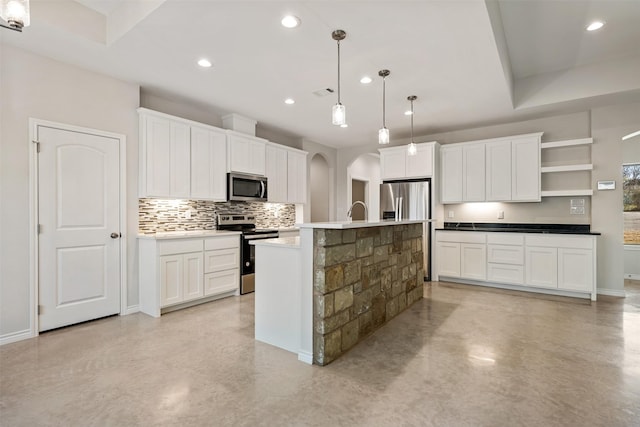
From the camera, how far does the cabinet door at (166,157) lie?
12.2 feet

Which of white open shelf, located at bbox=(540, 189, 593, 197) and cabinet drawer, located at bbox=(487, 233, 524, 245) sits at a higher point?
white open shelf, located at bbox=(540, 189, 593, 197)

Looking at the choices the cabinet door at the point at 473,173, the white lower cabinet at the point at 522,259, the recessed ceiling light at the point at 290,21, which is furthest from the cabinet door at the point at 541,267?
the recessed ceiling light at the point at 290,21

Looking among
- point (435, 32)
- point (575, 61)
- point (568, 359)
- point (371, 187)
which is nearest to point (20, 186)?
point (435, 32)

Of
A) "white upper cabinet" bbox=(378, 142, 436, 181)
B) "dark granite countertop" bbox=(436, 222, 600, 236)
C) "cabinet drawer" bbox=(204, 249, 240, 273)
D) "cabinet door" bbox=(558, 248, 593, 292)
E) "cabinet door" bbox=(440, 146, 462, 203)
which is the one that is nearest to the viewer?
"cabinet drawer" bbox=(204, 249, 240, 273)

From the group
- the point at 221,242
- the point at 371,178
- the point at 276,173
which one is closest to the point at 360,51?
the point at 221,242

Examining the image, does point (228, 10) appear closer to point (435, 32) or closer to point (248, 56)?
point (248, 56)

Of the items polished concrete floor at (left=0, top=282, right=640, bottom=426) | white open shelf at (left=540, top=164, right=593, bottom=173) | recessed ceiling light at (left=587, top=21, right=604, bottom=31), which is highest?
recessed ceiling light at (left=587, top=21, right=604, bottom=31)

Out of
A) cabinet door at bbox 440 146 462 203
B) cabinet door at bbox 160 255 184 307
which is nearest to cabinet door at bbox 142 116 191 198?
cabinet door at bbox 160 255 184 307

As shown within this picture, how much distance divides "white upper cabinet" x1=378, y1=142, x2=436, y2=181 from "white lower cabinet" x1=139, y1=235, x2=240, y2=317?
316cm

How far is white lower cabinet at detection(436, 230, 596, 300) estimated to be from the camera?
4242 millimetres

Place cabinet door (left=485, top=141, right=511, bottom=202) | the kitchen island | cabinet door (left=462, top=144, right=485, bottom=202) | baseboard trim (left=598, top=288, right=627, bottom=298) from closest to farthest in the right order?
1. the kitchen island
2. baseboard trim (left=598, top=288, right=627, bottom=298)
3. cabinet door (left=485, top=141, right=511, bottom=202)
4. cabinet door (left=462, top=144, right=485, bottom=202)

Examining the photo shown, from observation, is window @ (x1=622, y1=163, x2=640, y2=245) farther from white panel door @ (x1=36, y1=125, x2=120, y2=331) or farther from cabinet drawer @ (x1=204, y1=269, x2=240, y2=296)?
white panel door @ (x1=36, y1=125, x2=120, y2=331)

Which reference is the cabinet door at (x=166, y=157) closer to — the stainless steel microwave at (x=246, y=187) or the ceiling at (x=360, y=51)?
the ceiling at (x=360, y=51)

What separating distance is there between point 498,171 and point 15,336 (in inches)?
245
